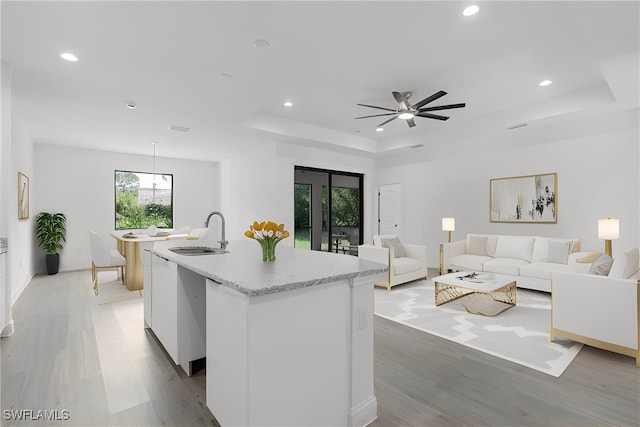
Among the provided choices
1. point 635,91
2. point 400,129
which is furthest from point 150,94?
point 635,91

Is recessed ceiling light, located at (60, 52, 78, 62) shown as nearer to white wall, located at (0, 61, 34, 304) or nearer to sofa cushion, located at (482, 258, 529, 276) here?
white wall, located at (0, 61, 34, 304)

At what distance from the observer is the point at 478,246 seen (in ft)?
18.5

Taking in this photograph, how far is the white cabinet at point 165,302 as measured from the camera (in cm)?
224

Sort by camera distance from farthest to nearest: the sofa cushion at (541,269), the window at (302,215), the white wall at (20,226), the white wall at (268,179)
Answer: the window at (302,215) → the white wall at (268,179) → the sofa cushion at (541,269) → the white wall at (20,226)

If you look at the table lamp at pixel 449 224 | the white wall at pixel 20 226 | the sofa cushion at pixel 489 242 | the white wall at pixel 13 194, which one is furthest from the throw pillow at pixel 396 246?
the white wall at pixel 20 226

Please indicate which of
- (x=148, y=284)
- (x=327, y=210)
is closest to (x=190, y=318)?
(x=148, y=284)

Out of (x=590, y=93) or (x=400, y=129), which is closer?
(x=590, y=93)

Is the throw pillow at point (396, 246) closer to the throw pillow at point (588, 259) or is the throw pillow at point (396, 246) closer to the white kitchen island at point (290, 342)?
the throw pillow at point (588, 259)

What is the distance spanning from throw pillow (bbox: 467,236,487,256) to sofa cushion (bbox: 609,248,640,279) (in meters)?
2.91

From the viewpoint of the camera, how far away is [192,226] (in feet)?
26.6

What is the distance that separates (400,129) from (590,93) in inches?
116

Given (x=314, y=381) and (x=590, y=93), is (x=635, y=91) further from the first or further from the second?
(x=314, y=381)

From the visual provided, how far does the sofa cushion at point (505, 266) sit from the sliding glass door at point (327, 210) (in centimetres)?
329

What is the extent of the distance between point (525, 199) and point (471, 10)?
4.05 meters
